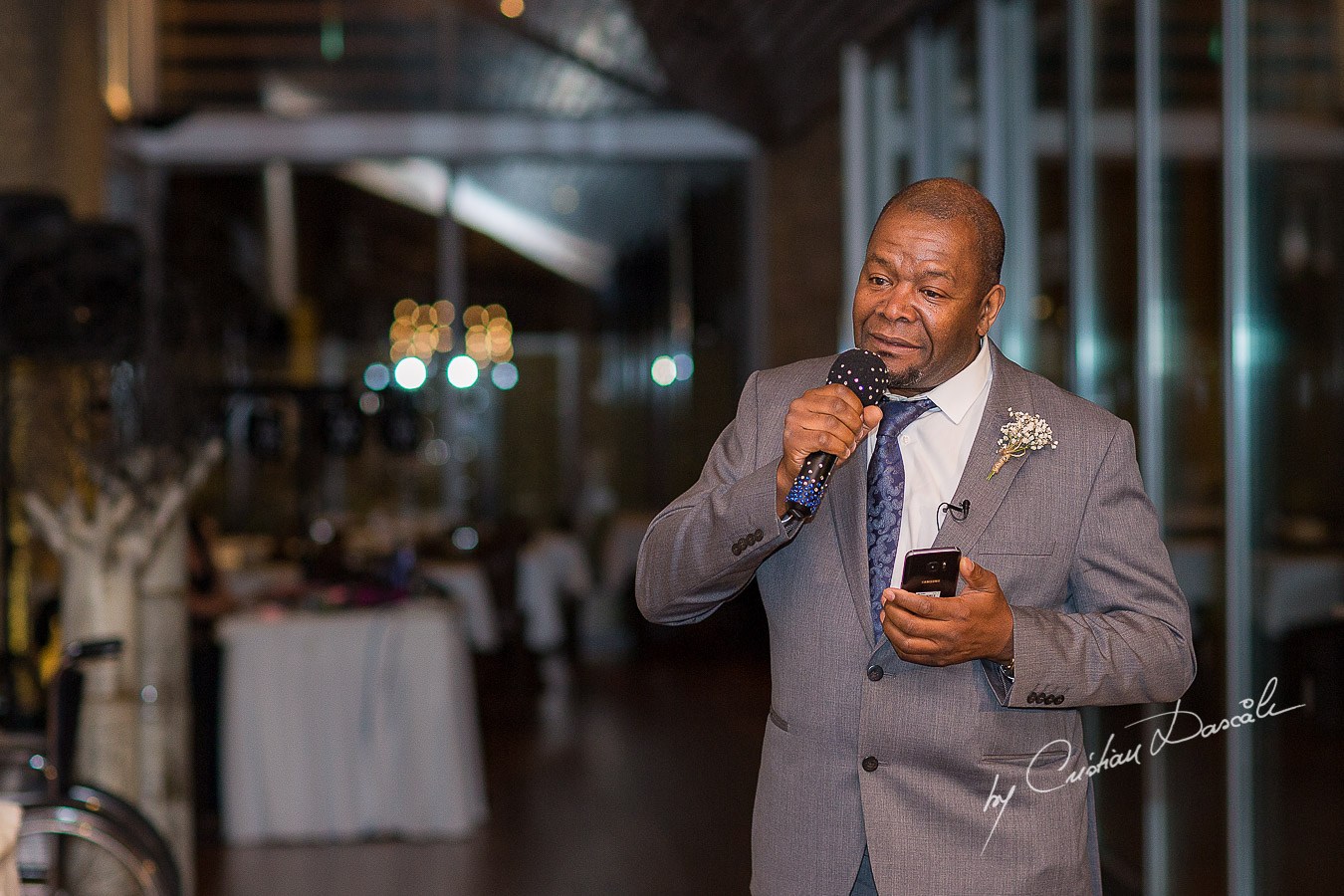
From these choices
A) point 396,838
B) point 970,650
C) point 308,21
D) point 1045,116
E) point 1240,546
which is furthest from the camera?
point 308,21

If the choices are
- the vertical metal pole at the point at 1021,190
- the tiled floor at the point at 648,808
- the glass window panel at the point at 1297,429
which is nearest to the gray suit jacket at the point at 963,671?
the glass window panel at the point at 1297,429

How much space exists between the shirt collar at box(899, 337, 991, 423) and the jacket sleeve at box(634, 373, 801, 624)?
24 centimetres

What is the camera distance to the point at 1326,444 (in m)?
3.17

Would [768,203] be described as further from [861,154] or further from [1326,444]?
[1326,444]

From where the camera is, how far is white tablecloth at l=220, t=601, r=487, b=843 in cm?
543

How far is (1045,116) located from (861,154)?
4.97 feet

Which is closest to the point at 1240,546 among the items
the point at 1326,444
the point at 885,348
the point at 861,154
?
the point at 1326,444

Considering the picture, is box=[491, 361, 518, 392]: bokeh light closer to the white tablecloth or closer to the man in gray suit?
the white tablecloth

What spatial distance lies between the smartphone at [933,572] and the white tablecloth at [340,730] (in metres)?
4.14

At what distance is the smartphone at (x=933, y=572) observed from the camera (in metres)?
1.61

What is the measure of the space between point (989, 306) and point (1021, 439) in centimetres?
19

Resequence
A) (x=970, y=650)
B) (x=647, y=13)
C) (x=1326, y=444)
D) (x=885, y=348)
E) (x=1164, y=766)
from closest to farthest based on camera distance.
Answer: (x=970, y=650)
(x=885, y=348)
(x=1326, y=444)
(x=1164, y=766)
(x=647, y=13)

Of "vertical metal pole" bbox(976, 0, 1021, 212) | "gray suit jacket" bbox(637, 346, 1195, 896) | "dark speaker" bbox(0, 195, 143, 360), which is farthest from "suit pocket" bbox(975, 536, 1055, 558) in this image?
"vertical metal pole" bbox(976, 0, 1021, 212)

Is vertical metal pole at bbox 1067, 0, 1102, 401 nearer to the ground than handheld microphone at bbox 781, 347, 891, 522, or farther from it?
farther from it
